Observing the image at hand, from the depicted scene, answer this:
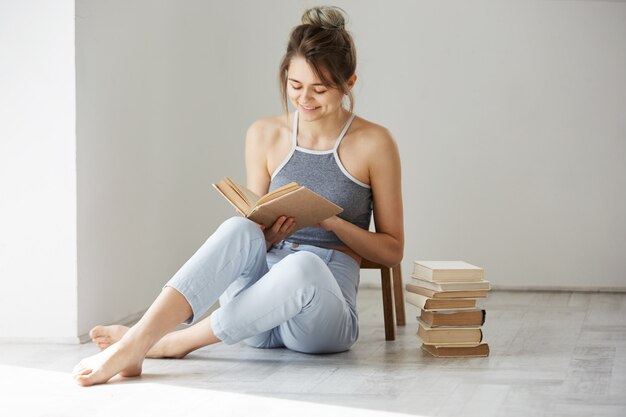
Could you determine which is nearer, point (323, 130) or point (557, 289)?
point (323, 130)

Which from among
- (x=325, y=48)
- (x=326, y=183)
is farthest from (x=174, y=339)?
(x=325, y=48)

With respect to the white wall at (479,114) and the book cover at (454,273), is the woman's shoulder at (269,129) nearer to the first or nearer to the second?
the book cover at (454,273)

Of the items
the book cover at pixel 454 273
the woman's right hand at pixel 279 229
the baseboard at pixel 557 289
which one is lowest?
the baseboard at pixel 557 289

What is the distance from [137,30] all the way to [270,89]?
1.14m

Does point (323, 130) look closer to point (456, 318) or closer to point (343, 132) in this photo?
point (343, 132)

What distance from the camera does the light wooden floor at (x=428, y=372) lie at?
7.53 feet

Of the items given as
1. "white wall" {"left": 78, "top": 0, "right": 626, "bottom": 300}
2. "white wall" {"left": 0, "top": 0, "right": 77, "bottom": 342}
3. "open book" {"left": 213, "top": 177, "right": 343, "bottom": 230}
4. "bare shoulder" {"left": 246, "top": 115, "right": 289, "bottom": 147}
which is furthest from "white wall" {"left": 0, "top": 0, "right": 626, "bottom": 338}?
"open book" {"left": 213, "top": 177, "right": 343, "bottom": 230}

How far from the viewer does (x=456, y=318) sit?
9.45 feet

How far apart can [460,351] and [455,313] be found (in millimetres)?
115

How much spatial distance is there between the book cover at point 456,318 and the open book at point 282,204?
46 cm

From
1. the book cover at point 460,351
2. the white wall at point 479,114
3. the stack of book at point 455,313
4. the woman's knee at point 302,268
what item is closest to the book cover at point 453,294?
the stack of book at point 455,313

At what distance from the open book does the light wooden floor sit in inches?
16.6

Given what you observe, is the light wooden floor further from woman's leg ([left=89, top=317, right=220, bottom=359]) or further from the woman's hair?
the woman's hair

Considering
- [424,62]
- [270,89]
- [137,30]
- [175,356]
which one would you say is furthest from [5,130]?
[424,62]
